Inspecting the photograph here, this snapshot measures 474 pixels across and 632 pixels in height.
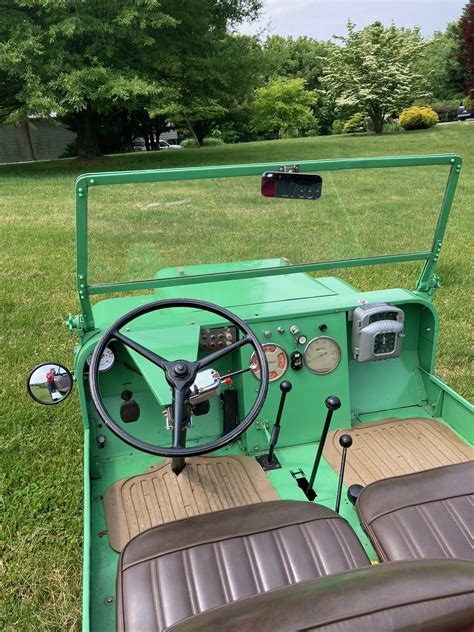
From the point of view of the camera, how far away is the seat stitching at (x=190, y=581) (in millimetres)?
1622

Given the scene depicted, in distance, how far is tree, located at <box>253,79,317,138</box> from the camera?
2789 cm

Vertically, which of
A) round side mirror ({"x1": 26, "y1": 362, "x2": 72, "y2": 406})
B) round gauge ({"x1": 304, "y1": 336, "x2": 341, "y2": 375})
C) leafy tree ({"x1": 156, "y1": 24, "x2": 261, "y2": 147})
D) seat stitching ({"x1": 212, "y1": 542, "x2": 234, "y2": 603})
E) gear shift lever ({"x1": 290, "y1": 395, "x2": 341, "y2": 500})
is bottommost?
gear shift lever ({"x1": 290, "y1": 395, "x2": 341, "y2": 500})

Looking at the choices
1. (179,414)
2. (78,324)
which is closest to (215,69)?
(78,324)

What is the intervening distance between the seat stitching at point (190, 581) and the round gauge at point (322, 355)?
1301 millimetres

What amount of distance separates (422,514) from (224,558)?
0.79m

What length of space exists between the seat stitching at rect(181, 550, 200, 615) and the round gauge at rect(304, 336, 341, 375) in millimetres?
1301

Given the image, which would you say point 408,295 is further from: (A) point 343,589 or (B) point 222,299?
(A) point 343,589

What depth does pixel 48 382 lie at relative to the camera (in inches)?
93.0

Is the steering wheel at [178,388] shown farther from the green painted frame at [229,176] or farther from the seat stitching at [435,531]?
the seat stitching at [435,531]

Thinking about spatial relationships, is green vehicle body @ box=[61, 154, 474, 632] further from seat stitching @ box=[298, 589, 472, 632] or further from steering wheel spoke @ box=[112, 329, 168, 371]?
seat stitching @ box=[298, 589, 472, 632]

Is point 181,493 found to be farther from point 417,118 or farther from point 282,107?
point 282,107

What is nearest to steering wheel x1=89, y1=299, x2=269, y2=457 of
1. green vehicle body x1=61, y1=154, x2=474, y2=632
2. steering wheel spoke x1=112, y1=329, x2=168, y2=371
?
steering wheel spoke x1=112, y1=329, x2=168, y2=371

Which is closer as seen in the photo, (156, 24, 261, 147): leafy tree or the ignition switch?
the ignition switch

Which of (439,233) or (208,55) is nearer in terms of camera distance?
(439,233)
